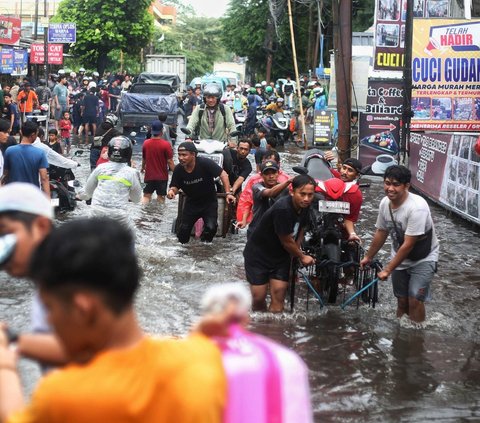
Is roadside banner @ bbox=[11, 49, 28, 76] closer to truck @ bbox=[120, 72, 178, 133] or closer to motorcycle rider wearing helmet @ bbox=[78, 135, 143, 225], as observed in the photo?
truck @ bbox=[120, 72, 178, 133]

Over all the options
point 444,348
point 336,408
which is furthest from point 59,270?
point 444,348

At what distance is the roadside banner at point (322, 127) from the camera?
94.1ft

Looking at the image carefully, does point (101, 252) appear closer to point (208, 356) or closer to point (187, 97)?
point (208, 356)

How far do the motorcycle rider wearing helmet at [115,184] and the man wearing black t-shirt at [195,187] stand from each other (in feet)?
4.07

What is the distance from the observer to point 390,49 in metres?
20.5

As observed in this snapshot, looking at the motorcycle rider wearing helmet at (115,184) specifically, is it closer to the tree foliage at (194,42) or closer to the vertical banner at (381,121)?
the vertical banner at (381,121)

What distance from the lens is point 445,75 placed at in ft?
60.6

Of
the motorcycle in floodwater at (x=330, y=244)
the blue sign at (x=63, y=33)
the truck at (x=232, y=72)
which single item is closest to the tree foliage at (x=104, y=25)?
the truck at (x=232, y=72)

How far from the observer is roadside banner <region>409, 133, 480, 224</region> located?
14555 millimetres

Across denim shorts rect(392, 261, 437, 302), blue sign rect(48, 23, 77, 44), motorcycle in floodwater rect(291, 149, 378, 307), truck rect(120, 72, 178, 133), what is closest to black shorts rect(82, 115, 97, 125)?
truck rect(120, 72, 178, 133)

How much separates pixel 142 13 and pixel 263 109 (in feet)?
69.7

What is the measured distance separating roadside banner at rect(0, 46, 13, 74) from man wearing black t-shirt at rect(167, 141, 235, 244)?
69.5 ft

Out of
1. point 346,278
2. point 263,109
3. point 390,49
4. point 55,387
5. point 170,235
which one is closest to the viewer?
point 55,387

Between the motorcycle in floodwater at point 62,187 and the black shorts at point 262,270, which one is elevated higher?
the motorcycle in floodwater at point 62,187
